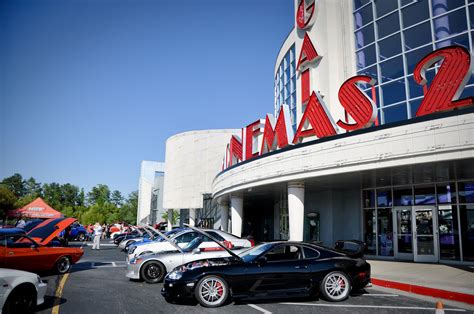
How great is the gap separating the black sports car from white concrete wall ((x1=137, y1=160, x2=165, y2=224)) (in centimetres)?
6883

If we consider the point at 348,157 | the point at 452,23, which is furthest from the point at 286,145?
the point at 452,23

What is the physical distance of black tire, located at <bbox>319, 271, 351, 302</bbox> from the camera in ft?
24.4

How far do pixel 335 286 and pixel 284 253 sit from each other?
1.26 metres

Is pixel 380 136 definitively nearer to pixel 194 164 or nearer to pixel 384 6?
pixel 384 6

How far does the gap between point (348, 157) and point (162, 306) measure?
834 cm

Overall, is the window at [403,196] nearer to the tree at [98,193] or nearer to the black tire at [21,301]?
the black tire at [21,301]

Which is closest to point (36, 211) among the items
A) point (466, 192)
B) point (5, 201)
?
point (466, 192)

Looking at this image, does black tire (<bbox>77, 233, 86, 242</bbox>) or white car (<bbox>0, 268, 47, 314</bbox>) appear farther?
black tire (<bbox>77, 233, 86, 242</bbox>)

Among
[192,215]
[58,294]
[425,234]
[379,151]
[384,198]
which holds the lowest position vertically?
[58,294]

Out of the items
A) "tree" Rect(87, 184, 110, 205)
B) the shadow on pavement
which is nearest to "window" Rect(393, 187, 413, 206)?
the shadow on pavement

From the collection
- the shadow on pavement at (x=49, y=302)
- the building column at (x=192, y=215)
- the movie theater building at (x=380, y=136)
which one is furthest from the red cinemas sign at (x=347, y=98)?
the building column at (x=192, y=215)

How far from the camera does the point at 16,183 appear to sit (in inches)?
5851

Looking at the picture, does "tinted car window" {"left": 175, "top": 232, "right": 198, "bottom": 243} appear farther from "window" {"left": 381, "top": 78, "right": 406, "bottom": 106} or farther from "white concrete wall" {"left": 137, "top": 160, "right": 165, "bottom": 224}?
"white concrete wall" {"left": 137, "top": 160, "right": 165, "bottom": 224}

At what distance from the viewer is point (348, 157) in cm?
1259
